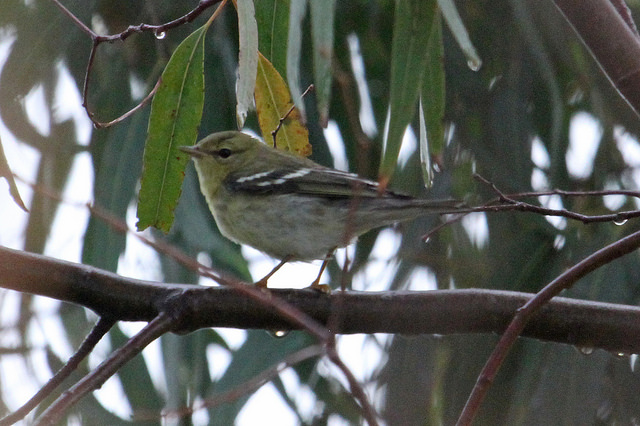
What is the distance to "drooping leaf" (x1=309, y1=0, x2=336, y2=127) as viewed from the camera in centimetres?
114

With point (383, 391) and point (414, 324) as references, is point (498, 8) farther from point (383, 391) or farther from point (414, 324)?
point (414, 324)

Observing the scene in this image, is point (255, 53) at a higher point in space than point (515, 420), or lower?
higher

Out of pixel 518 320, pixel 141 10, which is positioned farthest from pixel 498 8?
pixel 518 320

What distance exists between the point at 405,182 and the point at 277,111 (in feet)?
3.37

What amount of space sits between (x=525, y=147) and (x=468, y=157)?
193 mm

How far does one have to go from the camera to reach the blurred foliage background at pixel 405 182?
236 centimetres

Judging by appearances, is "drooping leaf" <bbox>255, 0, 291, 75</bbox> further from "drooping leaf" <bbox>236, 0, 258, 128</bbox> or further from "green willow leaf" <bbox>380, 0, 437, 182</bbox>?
"green willow leaf" <bbox>380, 0, 437, 182</bbox>

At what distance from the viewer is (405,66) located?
123cm

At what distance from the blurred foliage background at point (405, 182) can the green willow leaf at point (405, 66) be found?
1.01m

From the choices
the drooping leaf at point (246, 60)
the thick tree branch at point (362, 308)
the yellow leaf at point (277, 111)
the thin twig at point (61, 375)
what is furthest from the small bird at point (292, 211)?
the drooping leaf at point (246, 60)

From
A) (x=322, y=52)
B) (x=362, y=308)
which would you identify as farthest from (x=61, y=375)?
(x=322, y=52)

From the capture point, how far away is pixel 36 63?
251 cm

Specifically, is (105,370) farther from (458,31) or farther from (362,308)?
(458,31)

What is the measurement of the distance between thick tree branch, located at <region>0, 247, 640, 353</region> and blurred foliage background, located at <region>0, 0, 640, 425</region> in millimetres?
757
